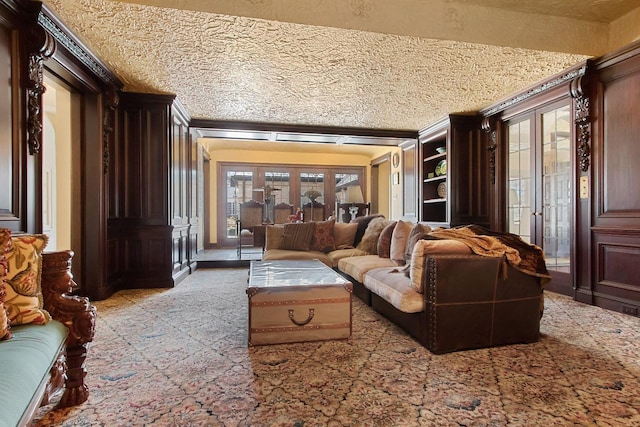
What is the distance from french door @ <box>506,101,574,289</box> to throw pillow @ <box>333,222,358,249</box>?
2137 mm

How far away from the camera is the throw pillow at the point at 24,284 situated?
1.30 m

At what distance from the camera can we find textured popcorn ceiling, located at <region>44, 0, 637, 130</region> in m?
2.40

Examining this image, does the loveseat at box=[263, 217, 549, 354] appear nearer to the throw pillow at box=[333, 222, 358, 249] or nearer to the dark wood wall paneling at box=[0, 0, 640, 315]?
the dark wood wall paneling at box=[0, 0, 640, 315]

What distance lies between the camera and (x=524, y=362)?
1849 millimetres

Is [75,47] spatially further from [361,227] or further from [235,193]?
[235,193]

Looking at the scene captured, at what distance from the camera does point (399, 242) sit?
318 centimetres

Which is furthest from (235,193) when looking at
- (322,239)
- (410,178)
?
(322,239)

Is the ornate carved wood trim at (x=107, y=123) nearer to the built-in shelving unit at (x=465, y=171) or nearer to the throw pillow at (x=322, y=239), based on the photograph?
the throw pillow at (x=322, y=239)

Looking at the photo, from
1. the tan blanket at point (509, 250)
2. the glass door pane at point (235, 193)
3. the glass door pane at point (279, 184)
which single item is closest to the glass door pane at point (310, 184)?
the glass door pane at point (279, 184)

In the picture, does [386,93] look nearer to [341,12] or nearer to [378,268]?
[341,12]

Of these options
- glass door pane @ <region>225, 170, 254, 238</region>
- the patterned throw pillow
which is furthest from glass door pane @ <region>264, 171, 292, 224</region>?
the patterned throw pillow

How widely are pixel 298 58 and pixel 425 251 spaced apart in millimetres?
2080

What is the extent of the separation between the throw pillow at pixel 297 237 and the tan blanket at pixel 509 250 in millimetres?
2156

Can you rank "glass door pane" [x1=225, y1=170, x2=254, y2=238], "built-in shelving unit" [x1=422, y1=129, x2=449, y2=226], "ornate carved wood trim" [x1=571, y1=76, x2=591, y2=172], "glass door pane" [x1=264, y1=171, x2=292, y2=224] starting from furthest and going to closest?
"glass door pane" [x1=264, y1=171, x2=292, y2=224] → "glass door pane" [x1=225, y1=170, x2=254, y2=238] → "built-in shelving unit" [x1=422, y1=129, x2=449, y2=226] → "ornate carved wood trim" [x1=571, y1=76, x2=591, y2=172]
